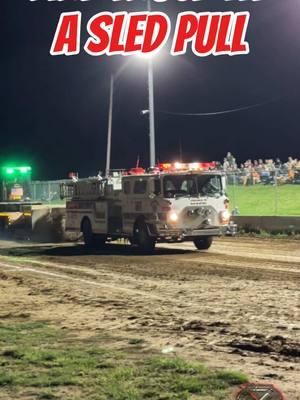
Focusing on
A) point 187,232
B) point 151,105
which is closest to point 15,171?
point 151,105

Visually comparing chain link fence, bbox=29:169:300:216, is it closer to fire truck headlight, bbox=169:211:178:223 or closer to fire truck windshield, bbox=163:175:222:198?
fire truck windshield, bbox=163:175:222:198

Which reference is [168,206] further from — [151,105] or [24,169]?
[151,105]

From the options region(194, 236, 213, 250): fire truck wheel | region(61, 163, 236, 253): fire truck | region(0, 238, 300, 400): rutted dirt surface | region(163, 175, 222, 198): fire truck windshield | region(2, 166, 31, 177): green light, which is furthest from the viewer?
region(2, 166, 31, 177): green light

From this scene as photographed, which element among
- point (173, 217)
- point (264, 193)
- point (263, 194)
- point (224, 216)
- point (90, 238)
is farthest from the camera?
point (264, 193)

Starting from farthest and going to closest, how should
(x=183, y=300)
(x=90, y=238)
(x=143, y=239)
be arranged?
(x=90, y=238) < (x=143, y=239) < (x=183, y=300)

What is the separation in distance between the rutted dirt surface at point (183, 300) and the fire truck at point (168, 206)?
0.59 m

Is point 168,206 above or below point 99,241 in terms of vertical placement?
above

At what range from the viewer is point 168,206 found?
18.6 m

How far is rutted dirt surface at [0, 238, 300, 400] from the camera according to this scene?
762 cm

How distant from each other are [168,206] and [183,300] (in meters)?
7.65

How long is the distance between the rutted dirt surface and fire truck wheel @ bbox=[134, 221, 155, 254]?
12.9 inches

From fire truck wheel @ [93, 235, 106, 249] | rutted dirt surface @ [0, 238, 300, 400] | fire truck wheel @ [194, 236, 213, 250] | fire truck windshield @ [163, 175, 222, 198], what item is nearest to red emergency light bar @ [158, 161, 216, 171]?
fire truck windshield @ [163, 175, 222, 198]

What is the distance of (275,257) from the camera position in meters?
17.1

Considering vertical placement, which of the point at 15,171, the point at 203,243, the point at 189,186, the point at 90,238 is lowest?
the point at 203,243
